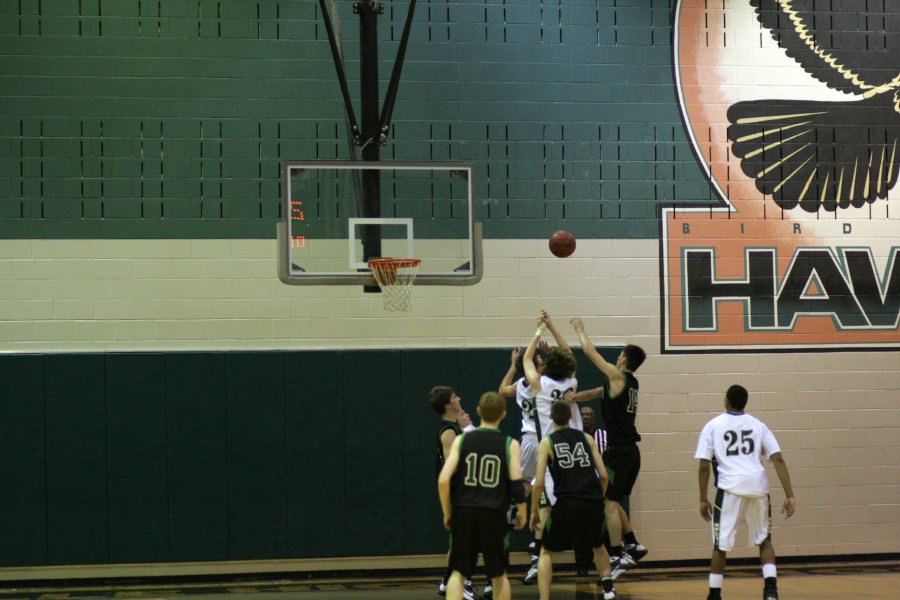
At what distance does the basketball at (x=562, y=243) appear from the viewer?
10188mm

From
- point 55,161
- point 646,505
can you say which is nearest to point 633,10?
point 646,505

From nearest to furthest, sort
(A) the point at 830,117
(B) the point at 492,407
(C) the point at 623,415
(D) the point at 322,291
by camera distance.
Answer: (B) the point at 492,407 → (C) the point at 623,415 → (D) the point at 322,291 → (A) the point at 830,117

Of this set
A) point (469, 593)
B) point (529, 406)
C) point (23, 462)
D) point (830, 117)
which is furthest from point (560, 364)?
point (23, 462)

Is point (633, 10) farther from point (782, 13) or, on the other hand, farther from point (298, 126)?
point (298, 126)

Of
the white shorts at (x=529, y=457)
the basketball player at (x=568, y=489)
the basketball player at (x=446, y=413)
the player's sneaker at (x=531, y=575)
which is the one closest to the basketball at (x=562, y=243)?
the white shorts at (x=529, y=457)

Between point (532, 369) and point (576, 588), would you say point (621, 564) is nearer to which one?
point (576, 588)

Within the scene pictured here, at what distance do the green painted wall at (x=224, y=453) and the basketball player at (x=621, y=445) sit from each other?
38.7 inches

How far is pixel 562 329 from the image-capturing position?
10812 millimetres

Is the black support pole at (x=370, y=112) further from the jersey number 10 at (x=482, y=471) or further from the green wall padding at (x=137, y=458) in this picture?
the jersey number 10 at (x=482, y=471)

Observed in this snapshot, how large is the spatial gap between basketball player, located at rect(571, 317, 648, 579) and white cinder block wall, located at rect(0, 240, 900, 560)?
0.71m

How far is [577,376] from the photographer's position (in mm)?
10641

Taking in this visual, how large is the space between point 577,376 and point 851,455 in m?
2.93

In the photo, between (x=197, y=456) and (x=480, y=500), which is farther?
(x=197, y=456)

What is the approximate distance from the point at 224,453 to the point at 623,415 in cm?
371
